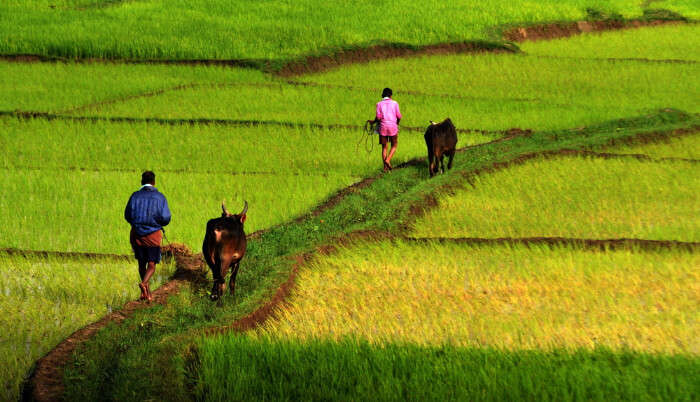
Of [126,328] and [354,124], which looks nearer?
[126,328]

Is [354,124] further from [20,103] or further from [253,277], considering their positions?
[253,277]

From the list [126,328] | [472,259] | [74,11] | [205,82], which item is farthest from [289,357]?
[74,11]

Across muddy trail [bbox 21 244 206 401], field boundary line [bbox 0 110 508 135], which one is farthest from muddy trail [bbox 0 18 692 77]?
muddy trail [bbox 21 244 206 401]

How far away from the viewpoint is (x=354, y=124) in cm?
1593

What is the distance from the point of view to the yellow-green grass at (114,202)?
10.0m

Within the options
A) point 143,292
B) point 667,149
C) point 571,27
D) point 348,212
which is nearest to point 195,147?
point 348,212

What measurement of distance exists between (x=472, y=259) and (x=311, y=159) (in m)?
5.45

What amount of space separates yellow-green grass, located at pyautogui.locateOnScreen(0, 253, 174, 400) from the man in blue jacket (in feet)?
1.62

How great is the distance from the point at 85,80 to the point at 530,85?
28.9 feet

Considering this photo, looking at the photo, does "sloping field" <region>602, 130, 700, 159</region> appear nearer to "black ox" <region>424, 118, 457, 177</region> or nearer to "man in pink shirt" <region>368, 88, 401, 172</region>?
"black ox" <region>424, 118, 457, 177</region>

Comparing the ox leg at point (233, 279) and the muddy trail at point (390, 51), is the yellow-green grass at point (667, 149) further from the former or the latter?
the muddy trail at point (390, 51)

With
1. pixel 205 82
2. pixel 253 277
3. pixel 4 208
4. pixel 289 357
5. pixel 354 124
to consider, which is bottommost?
pixel 289 357

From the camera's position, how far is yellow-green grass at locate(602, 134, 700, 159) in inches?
547

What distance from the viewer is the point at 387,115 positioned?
504 inches
